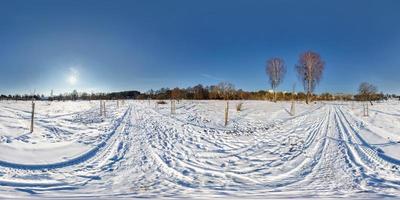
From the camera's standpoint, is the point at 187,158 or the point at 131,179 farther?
the point at 187,158

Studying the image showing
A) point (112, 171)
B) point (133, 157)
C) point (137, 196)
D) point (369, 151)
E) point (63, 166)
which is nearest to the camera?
point (137, 196)

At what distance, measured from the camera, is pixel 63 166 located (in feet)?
27.6

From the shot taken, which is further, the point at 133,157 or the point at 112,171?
the point at 133,157

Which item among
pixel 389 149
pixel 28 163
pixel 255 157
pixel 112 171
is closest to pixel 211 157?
pixel 255 157

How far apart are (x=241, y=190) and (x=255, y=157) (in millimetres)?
3638

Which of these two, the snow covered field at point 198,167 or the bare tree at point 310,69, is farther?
the bare tree at point 310,69

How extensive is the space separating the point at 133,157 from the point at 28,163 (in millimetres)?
2953

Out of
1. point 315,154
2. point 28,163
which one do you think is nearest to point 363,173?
point 315,154

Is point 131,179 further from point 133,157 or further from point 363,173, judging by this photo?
point 363,173

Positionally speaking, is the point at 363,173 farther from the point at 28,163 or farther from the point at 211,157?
the point at 28,163

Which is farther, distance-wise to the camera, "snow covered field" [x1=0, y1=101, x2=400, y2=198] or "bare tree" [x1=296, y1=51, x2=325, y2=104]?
"bare tree" [x1=296, y1=51, x2=325, y2=104]

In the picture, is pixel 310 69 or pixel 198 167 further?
pixel 310 69

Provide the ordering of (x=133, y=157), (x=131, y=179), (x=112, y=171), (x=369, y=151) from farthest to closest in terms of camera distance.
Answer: (x=369, y=151)
(x=133, y=157)
(x=112, y=171)
(x=131, y=179)

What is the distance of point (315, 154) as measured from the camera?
9.88 metres
